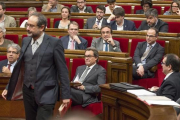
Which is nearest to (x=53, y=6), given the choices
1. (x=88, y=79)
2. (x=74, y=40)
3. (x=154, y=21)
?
(x=74, y=40)

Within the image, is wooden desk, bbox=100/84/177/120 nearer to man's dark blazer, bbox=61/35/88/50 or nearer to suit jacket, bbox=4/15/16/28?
man's dark blazer, bbox=61/35/88/50

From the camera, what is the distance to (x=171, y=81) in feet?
7.14

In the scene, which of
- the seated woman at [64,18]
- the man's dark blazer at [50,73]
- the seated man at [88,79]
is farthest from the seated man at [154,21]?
the man's dark blazer at [50,73]

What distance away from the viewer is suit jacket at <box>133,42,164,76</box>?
332cm

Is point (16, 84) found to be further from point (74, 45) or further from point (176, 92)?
point (74, 45)

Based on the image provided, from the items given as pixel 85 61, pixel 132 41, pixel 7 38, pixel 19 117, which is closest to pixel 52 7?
pixel 7 38

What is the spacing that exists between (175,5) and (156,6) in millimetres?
549

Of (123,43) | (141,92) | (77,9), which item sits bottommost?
(141,92)

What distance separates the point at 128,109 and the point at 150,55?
1.31 m

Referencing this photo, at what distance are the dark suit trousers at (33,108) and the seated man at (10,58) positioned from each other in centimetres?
100

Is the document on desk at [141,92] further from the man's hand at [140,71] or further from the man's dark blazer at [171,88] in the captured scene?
the man's hand at [140,71]

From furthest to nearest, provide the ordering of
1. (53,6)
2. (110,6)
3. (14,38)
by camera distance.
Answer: (53,6), (110,6), (14,38)

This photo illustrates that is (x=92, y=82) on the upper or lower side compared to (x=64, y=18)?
lower

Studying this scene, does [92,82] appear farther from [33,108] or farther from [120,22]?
[120,22]
